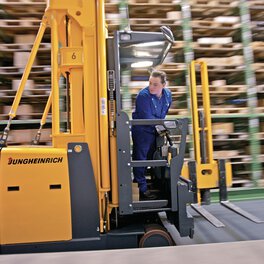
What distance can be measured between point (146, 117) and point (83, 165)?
101cm

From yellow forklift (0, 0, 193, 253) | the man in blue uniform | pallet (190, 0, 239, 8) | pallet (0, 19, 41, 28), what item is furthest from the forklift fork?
pallet (0, 19, 41, 28)

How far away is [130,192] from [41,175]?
2.87 ft

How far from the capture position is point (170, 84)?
6.82 meters

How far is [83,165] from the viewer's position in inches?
114

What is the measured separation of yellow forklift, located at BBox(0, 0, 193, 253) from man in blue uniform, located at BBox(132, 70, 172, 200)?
16.3 inches

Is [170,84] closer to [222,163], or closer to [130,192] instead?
[222,163]

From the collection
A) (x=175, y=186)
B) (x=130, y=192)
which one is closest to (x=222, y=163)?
(x=175, y=186)

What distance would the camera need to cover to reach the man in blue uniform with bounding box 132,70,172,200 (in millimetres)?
3402

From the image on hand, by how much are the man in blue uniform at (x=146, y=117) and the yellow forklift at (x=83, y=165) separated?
42 centimetres

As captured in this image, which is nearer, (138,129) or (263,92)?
(138,129)

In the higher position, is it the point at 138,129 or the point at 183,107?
the point at 183,107

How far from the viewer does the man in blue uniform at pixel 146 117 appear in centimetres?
340

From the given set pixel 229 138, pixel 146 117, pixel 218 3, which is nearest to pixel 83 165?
pixel 146 117

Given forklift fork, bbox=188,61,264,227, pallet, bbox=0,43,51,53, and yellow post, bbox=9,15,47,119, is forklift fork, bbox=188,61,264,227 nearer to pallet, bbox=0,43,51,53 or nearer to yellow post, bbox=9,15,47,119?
yellow post, bbox=9,15,47,119
